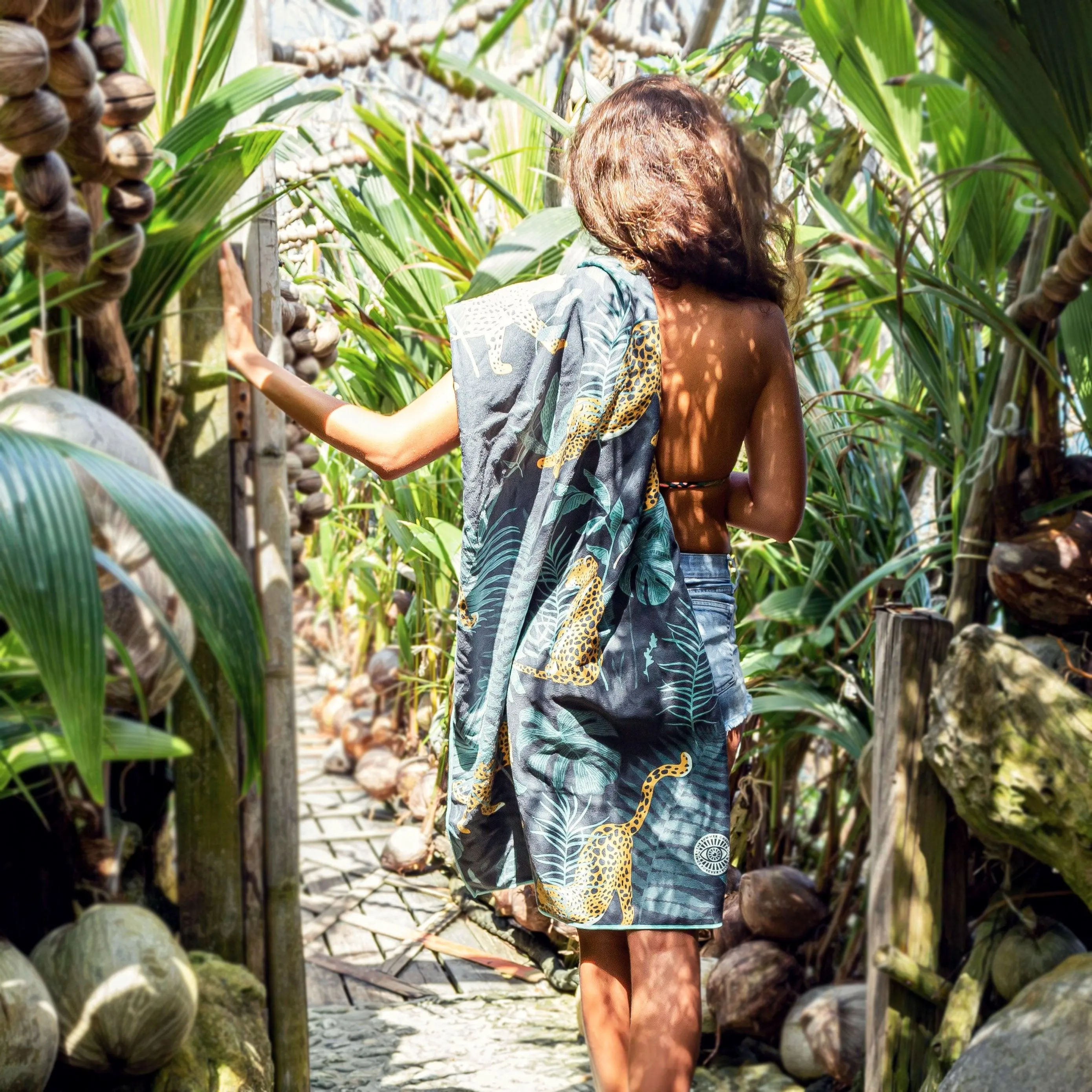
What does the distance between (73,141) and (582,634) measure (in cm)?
70

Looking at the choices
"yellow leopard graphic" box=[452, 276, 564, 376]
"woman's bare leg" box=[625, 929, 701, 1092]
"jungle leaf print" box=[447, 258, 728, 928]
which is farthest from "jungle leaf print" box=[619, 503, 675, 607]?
"woman's bare leg" box=[625, 929, 701, 1092]

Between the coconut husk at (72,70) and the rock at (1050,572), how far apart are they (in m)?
1.57

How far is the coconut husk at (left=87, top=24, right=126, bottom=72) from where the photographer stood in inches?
36.6

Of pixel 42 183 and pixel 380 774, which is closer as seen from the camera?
pixel 42 183

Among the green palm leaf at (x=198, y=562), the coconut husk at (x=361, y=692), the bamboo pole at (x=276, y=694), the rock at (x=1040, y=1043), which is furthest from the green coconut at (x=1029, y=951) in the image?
the coconut husk at (x=361, y=692)

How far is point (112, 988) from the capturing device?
1.33m

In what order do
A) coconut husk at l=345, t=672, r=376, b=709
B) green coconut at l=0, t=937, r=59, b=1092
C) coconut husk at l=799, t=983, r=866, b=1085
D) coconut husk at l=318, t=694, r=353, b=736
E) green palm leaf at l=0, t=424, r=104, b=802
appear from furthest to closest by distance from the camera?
coconut husk at l=318, t=694, r=353, b=736 → coconut husk at l=345, t=672, r=376, b=709 → coconut husk at l=799, t=983, r=866, b=1085 → green coconut at l=0, t=937, r=59, b=1092 → green palm leaf at l=0, t=424, r=104, b=802

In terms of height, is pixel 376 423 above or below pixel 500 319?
below

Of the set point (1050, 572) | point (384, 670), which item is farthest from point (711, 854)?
point (384, 670)

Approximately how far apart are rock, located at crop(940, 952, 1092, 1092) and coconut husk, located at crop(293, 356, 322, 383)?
1425 mm

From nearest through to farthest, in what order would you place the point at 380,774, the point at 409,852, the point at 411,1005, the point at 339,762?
→ the point at 411,1005, the point at 409,852, the point at 380,774, the point at 339,762

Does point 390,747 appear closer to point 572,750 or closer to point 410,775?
point 410,775

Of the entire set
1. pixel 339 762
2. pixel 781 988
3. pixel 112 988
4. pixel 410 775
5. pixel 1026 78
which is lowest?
pixel 339 762

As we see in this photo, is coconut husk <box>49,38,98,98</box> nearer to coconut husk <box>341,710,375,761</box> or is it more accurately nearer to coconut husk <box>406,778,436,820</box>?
coconut husk <box>406,778,436,820</box>
